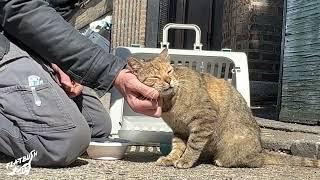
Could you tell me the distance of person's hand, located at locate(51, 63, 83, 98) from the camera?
300cm

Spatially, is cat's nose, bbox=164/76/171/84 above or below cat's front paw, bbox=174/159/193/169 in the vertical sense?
above

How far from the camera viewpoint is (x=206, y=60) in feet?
13.7

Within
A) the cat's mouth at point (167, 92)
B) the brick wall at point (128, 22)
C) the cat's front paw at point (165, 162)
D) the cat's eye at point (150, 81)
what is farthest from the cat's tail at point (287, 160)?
the brick wall at point (128, 22)

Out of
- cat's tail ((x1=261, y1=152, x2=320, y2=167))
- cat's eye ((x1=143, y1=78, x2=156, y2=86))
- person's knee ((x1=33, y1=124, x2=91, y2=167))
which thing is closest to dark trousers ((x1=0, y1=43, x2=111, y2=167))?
person's knee ((x1=33, y1=124, x2=91, y2=167))

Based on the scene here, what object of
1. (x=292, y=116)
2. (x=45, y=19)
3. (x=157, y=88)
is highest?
(x=45, y=19)

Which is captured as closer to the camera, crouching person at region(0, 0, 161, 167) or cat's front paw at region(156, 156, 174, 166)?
crouching person at region(0, 0, 161, 167)

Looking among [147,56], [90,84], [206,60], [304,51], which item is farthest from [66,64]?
[304,51]

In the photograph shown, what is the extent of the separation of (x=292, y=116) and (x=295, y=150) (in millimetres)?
1550

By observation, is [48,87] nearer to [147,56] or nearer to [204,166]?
[204,166]

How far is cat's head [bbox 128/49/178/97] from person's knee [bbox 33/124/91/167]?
1.44 feet

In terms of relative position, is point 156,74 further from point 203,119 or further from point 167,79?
point 203,119

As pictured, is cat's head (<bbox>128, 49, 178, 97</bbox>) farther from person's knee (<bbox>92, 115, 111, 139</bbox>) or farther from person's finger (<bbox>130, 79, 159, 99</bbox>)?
person's knee (<bbox>92, 115, 111, 139</bbox>)

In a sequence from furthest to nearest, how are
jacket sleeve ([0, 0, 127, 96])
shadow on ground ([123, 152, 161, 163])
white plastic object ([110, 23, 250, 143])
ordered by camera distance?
white plastic object ([110, 23, 250, 143]) → shadow on ground ([123, 152, 161, 163]) → jacket sleeve ([0, 0, 127, 96])

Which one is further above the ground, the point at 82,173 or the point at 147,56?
the point at 147,56
